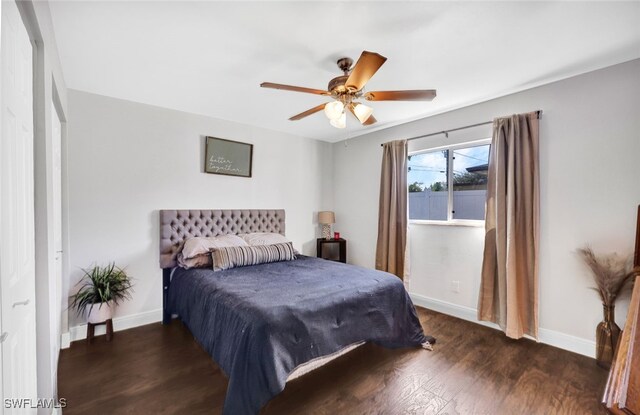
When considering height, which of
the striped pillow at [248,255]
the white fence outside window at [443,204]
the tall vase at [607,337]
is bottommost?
the tall vase at [607,337]

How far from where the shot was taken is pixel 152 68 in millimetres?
2424

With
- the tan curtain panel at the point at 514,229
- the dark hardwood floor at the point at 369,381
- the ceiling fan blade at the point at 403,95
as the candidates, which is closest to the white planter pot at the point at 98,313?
the dark hardwood floor at the point at 369,381

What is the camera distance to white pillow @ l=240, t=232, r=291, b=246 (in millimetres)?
3646

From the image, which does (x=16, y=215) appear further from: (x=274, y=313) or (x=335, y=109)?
(x=335, y=109)

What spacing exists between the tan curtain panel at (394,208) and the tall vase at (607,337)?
197 centimetres

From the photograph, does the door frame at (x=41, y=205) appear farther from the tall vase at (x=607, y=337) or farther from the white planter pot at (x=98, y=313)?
the tall vase at (x=607, y=337)

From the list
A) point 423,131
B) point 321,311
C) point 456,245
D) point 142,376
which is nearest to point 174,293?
point 142,376

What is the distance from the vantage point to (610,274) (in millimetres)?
2293

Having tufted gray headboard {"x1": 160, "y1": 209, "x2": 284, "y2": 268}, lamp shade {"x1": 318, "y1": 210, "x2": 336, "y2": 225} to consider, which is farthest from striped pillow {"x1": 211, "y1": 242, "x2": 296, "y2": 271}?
lamp shade {"x1": 318, "y1": 210, "x2": 336, "y2": 225}

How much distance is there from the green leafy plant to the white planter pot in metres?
0.04

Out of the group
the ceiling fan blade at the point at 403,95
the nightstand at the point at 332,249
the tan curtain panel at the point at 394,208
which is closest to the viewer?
the ceiling fan blade at the point at 403,95

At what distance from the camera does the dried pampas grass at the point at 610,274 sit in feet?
7.45

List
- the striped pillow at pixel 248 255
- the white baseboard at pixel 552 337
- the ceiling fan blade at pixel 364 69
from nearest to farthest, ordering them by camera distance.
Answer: the ceiling fan blade at pixel 364 69, the white baseboard at pixel 552 337, the striped pillow at pixel 248 255

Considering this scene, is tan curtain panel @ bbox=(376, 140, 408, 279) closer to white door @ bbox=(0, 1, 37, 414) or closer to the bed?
the bed
